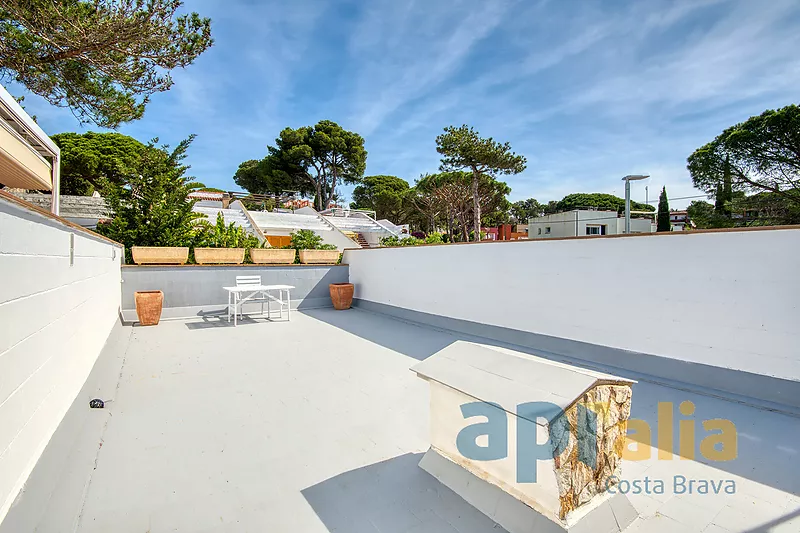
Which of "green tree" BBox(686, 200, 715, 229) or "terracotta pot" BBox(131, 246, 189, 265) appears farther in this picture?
"green tree" BBox(686, 200, 715, 229)

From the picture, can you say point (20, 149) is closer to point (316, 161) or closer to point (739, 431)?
point (739, 431)

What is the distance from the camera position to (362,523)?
1.54m

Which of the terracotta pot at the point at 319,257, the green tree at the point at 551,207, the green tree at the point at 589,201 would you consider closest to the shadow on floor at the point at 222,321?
the terracotta pot at the point at 319,257

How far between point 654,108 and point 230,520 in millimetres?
15603

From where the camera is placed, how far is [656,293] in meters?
3.44

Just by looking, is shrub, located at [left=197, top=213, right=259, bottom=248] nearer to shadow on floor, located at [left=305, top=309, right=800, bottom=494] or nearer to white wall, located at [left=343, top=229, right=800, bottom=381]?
white wall, located at [left=343, top=229, right=800, bottom=381]

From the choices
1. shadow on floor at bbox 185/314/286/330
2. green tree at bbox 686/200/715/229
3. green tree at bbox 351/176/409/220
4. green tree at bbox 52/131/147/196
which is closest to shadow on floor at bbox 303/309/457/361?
shadow on floor at bbox 185/314/286/330

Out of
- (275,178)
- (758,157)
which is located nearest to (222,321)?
(275,178)

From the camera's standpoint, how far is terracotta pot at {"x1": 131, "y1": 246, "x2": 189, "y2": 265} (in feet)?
21.2

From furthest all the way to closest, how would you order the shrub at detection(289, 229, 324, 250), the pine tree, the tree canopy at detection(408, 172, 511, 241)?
the tree canopy at detection(408, 172, 511, 241)
the pine tree
the shrub at detection(289, 229, 324, 250)

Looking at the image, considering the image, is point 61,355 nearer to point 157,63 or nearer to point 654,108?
point 157,63

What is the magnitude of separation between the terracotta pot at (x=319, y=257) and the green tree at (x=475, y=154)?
14.0m

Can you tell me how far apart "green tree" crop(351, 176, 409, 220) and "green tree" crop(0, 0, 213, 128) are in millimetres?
26658

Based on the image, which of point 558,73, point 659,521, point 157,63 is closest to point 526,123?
point 558,73
